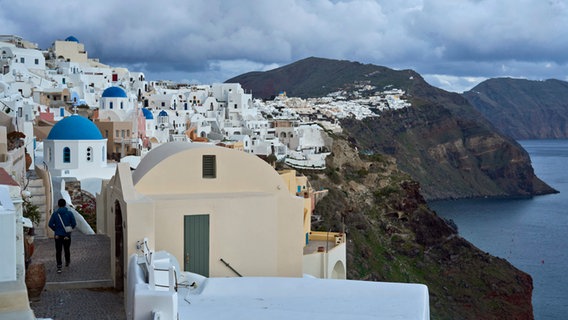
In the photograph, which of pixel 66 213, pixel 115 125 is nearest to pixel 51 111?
pixel 115 125

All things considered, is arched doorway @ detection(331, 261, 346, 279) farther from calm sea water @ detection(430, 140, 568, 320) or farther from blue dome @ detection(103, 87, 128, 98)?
blue dome @ detection(103, 87, 128, 98)

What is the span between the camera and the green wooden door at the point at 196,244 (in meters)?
9.33

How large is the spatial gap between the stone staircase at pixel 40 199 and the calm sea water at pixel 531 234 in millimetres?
32033

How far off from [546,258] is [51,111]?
38.7 meters

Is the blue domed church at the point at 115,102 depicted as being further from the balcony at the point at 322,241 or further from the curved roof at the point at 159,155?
the curved roof at the point at 159,155

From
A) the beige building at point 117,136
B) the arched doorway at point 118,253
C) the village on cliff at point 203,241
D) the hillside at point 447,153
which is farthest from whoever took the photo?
the hillside at point 447,153

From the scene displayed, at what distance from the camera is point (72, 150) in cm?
2330

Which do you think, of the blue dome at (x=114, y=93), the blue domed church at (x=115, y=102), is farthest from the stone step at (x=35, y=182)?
the blue dome at (x=114, y=93)

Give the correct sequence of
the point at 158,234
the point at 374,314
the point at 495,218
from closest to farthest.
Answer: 1. the point at 374,314
2. the point at 158,234
3. the point at 495,218

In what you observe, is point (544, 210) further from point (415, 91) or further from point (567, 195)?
point (415, 91)

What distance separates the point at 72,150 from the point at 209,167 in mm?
14745

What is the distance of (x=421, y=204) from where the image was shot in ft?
157

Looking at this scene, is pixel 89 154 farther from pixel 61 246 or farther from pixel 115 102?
pixel 115 102

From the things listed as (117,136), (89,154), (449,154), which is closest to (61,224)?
(89,154)
